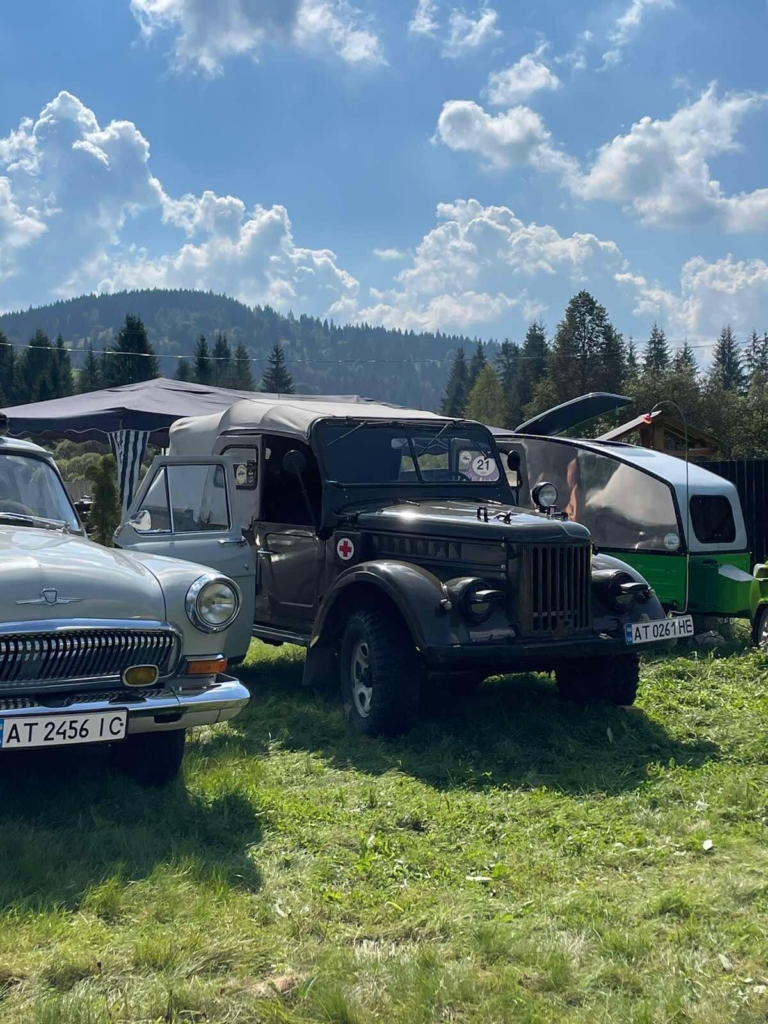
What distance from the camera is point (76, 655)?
411cm

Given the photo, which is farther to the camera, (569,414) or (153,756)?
(569,414)

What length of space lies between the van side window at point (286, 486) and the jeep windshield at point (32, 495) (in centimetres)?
176

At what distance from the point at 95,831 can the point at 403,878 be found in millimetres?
1347

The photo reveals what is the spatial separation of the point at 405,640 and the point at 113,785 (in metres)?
1.85

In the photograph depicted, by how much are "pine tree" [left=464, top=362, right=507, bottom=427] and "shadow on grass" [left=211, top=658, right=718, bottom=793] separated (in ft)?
268

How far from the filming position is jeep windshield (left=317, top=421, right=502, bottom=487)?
22.9ft

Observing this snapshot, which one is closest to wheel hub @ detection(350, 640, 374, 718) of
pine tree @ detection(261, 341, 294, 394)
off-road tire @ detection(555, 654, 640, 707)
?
off-road tire @ detection(555, 654, 640, 707)

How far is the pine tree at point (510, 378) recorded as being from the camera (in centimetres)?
8554

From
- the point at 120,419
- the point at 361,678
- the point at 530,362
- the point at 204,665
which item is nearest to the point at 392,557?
the point at 361,678

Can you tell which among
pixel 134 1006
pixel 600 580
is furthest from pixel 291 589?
pixel 134 1006

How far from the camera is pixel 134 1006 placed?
2.83 m

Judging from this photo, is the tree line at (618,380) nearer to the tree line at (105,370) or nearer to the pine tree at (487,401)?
the pine tree at (487,401)

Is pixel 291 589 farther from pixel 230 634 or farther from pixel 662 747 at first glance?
pixel 662 747

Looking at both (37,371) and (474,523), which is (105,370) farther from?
(474,523)
